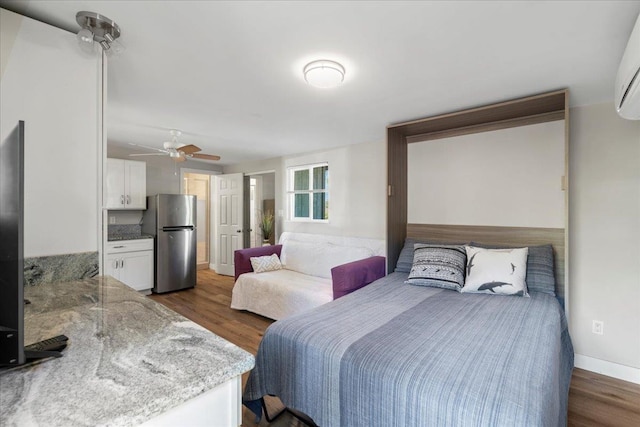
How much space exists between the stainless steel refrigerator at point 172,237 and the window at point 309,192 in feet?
5.44

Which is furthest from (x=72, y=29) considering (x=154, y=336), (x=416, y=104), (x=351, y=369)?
(x=416, y=104)

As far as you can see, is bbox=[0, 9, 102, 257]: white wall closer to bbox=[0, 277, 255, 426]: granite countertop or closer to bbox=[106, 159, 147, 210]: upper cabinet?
bbox=[0, 277, 255, 426]: granite countertop

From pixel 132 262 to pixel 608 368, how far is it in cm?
544

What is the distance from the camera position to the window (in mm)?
4535

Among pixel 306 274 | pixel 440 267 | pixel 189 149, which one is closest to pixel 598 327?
pixel 440 267

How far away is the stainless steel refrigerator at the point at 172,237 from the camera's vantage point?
4.50m

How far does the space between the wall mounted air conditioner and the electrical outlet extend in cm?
170

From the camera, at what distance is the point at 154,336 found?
2.98 ft

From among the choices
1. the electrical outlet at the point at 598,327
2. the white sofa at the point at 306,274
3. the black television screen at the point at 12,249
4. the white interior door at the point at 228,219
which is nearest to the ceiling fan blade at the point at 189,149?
the white sofa at the point at 306,274

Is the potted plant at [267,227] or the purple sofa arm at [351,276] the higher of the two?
the potted plant at [267,227]

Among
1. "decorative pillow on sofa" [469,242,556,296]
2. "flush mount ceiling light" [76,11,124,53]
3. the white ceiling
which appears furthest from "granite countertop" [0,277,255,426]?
"decorative pillow on sofa" [469,242,556,296]

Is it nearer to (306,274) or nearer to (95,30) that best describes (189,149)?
(95,30)

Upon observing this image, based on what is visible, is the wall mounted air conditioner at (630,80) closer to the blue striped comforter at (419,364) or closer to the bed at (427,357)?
the bed at (427,357)

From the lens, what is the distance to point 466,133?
3.07 m
